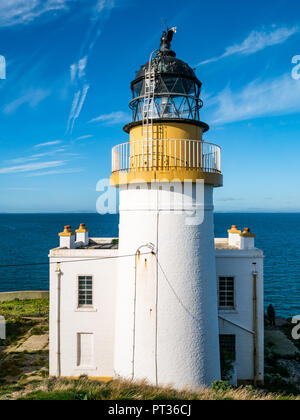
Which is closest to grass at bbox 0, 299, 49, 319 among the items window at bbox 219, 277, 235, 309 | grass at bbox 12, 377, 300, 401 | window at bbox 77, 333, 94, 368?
window at bbox 77, 333, 94, 368

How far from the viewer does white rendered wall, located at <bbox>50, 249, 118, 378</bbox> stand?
46.3 feet

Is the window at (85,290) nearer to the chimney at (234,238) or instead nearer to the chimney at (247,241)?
the chimney at (247,241)

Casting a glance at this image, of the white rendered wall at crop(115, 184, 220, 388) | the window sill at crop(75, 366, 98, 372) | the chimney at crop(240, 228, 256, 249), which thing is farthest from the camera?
the chimney at crop(240, 228, 256, 249)

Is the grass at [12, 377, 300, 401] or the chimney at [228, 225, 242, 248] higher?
the chimney at [228, 225, 242, 248]

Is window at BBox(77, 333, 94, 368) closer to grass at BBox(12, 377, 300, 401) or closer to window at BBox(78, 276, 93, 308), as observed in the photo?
window at BBox(78, 276, 93, 308)

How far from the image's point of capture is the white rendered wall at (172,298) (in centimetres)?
1021

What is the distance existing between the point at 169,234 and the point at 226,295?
5817 mm

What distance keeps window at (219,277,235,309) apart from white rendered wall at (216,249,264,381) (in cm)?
19

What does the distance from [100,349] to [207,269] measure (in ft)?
21.6

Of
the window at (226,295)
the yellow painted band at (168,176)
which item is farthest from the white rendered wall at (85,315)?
the yellow painted band at (168,176)

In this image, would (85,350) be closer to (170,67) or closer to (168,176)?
(168,176)

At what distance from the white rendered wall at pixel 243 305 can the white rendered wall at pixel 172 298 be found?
13.1 ft

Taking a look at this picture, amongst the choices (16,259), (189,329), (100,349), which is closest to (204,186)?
(189,329)

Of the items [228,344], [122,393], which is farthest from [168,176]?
[228,344]
